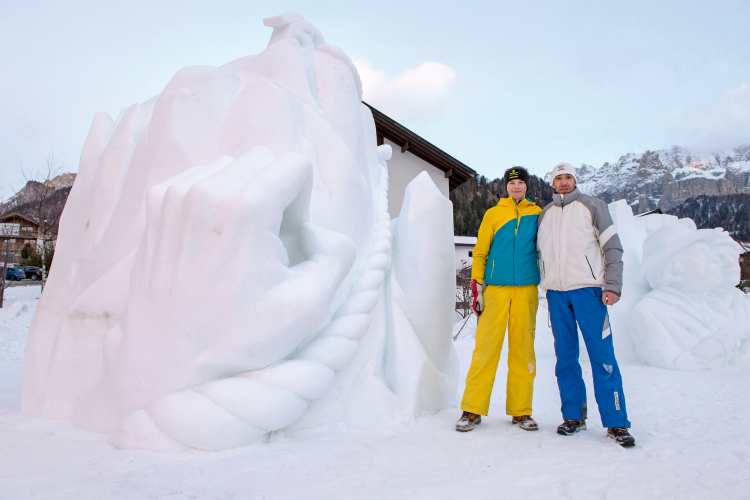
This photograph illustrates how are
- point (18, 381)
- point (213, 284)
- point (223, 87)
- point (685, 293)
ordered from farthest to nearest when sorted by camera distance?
1. point (685, 293)
2. point (18, 381)
3. point (223, 87)
4. point (213, 284)

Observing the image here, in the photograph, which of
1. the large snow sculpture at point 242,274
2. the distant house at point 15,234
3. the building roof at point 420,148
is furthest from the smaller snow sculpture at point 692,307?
the distant house at point 15,234

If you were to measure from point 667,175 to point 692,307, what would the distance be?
177m

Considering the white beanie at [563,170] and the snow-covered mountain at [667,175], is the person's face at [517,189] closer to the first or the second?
the white beanie at [563,170]

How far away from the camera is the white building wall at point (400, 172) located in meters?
12.9

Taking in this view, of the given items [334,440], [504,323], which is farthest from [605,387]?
[334,440]

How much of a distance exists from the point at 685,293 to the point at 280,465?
207 inches

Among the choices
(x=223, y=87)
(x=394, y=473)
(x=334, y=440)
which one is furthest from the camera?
(x=223, y=87)

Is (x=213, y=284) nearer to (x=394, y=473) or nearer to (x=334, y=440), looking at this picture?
(x=334, y=440)

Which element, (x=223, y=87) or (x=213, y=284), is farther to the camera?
(x=223, y=87)

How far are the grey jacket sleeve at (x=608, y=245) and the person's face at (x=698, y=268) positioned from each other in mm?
3513

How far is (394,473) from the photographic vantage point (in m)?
1.82

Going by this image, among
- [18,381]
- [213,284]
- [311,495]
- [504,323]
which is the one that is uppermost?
[213,284]

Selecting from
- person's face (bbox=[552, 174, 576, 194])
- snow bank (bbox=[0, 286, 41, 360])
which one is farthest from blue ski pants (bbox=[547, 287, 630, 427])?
snow bank (bbox=[0, 286, 41, 360])

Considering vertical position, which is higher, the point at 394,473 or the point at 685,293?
the point at 685,293
